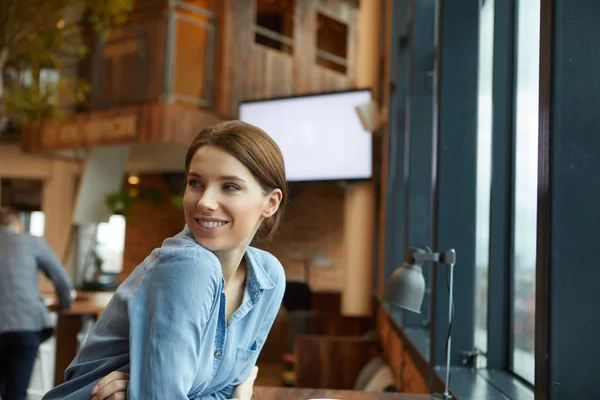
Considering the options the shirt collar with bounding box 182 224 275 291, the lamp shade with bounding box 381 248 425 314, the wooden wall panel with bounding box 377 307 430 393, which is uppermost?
the shirt collar with bounding box 182 224 275 291

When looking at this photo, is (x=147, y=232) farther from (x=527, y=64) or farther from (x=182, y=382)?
(x=182, y=382)

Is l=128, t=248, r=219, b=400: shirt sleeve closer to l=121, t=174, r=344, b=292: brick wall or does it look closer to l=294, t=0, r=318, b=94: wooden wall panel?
l=121, t=174, r=344, b=292: brick wall

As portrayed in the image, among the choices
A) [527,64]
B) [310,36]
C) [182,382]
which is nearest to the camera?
[182,382]

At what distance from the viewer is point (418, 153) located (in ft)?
12.7

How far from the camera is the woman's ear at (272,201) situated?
4.82 feet

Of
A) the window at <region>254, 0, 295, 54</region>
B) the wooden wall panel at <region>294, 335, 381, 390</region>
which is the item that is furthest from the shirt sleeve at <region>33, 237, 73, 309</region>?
the window at <region>254, 0, 295, 54</region>

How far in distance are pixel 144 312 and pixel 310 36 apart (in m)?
8.25

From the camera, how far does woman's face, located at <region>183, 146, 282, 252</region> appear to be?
135 centimetres

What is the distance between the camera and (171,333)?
117 cm

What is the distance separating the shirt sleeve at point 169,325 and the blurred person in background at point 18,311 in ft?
9.45

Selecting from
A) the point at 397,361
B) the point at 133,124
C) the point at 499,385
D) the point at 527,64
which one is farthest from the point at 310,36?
the point at 499,385

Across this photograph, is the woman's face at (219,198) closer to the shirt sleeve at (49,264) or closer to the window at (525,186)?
the window at (525,186)

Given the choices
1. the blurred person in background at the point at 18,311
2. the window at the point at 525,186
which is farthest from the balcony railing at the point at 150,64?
the window at the point at 525,186

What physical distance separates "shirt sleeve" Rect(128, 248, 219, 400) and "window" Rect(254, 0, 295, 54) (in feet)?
25.3
